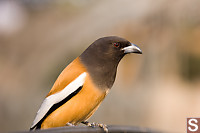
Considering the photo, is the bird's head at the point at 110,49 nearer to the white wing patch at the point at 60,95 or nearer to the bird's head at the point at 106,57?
the bird's head at the point at 106,57

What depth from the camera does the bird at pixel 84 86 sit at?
3807 mm

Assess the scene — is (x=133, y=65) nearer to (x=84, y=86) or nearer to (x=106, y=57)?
(x=106, y=57)

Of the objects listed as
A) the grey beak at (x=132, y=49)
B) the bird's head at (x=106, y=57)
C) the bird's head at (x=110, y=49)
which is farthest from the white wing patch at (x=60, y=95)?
the grey beak at (x=132, y=49)

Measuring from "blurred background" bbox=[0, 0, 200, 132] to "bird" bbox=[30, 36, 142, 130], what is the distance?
414cm

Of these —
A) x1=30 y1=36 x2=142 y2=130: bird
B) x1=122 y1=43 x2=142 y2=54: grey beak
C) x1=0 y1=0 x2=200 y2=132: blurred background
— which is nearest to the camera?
x1=30 y1=36 x2=142 y2=130: bird

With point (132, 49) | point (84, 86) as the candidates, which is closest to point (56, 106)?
point (84, 86)

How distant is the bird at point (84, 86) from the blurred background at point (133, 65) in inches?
163

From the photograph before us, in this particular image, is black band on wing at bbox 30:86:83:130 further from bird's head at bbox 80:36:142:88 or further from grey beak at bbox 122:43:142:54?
grey beak at bbox 122:43:142:54

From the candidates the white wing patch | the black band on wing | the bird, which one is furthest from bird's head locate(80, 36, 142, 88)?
the black band on wing

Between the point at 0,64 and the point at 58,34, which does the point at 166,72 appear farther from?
the point at 0,64

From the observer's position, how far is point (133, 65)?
9.26 m

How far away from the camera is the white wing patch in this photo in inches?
152

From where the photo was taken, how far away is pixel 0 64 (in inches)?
482

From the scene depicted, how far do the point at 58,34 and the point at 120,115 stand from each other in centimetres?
263
